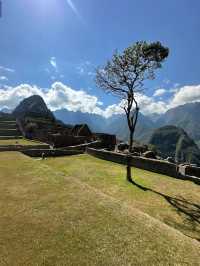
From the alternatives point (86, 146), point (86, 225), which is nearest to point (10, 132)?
point (86, 146)

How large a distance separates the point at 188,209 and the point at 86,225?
23.1ft

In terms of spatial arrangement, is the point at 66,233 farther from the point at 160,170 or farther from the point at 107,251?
the point at 160,170

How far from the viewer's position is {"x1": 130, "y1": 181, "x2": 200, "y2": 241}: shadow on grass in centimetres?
1034

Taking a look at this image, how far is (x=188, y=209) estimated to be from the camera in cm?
1219

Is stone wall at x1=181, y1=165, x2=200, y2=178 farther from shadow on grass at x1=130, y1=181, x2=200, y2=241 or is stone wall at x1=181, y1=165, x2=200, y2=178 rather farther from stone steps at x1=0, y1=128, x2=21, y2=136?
stone steps at x1=0, y1=128, x2=21, y2=136

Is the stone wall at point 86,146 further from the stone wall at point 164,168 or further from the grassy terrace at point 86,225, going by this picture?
the grassy terrace at point 86,225

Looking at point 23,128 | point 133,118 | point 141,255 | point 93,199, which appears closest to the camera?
point 141,255

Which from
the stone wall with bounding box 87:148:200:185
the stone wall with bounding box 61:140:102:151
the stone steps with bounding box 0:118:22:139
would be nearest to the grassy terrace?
the stone wall with bounding box 87:148:200:185

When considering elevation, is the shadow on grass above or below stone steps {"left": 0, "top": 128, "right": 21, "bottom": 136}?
below

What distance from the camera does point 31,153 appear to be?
27.6 m

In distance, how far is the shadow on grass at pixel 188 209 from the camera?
1034 cm

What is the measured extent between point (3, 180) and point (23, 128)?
160 feet

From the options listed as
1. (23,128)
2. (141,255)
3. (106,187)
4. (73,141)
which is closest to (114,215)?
(141,255)

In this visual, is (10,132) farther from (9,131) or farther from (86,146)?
(86,146)
